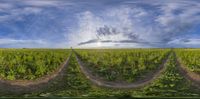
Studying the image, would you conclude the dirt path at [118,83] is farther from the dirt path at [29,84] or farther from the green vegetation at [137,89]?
the dirt path at [29,84]

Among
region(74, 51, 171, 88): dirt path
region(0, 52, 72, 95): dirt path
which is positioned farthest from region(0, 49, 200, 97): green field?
region(0, 52, 72, 95): dirt path

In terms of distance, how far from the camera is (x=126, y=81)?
2803cm

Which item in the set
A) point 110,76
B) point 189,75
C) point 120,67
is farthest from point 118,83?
point 120,67

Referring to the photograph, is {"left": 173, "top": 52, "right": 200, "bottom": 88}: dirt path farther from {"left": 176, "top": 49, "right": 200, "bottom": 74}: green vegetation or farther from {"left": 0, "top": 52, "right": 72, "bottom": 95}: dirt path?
{"left": 0, "top": 52, "right": 72, "bottom": 95}: dirt path

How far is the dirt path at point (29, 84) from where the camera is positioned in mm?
24797

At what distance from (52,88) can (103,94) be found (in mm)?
3095

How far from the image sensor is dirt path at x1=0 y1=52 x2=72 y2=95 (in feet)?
81.4

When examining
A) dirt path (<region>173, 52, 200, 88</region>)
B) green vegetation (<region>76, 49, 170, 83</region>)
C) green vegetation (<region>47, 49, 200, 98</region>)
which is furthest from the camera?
green vegetation (<region>76, 49, 170, 83</region>)

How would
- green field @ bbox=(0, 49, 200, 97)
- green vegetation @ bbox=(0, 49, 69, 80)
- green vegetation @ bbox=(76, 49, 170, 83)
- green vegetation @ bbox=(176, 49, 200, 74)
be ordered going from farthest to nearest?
green vegetation @ bbox=(176, 49, 200, 74)
green vegetation @ bbox=(76, 49, 170, 83)
green vegetation @ bbox=(0, 49, 69, 80)
green field @ bbox=(0, 49, 200, 97)

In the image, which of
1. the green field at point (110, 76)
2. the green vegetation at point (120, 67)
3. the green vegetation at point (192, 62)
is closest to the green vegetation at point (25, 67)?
the green field at point (110, 76)

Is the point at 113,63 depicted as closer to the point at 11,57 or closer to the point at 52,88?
the point at 11,57

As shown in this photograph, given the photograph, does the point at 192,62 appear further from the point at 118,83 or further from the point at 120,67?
the point at 118,83

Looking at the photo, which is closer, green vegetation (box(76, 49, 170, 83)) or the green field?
the green field

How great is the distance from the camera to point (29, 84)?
2634 centimetres
